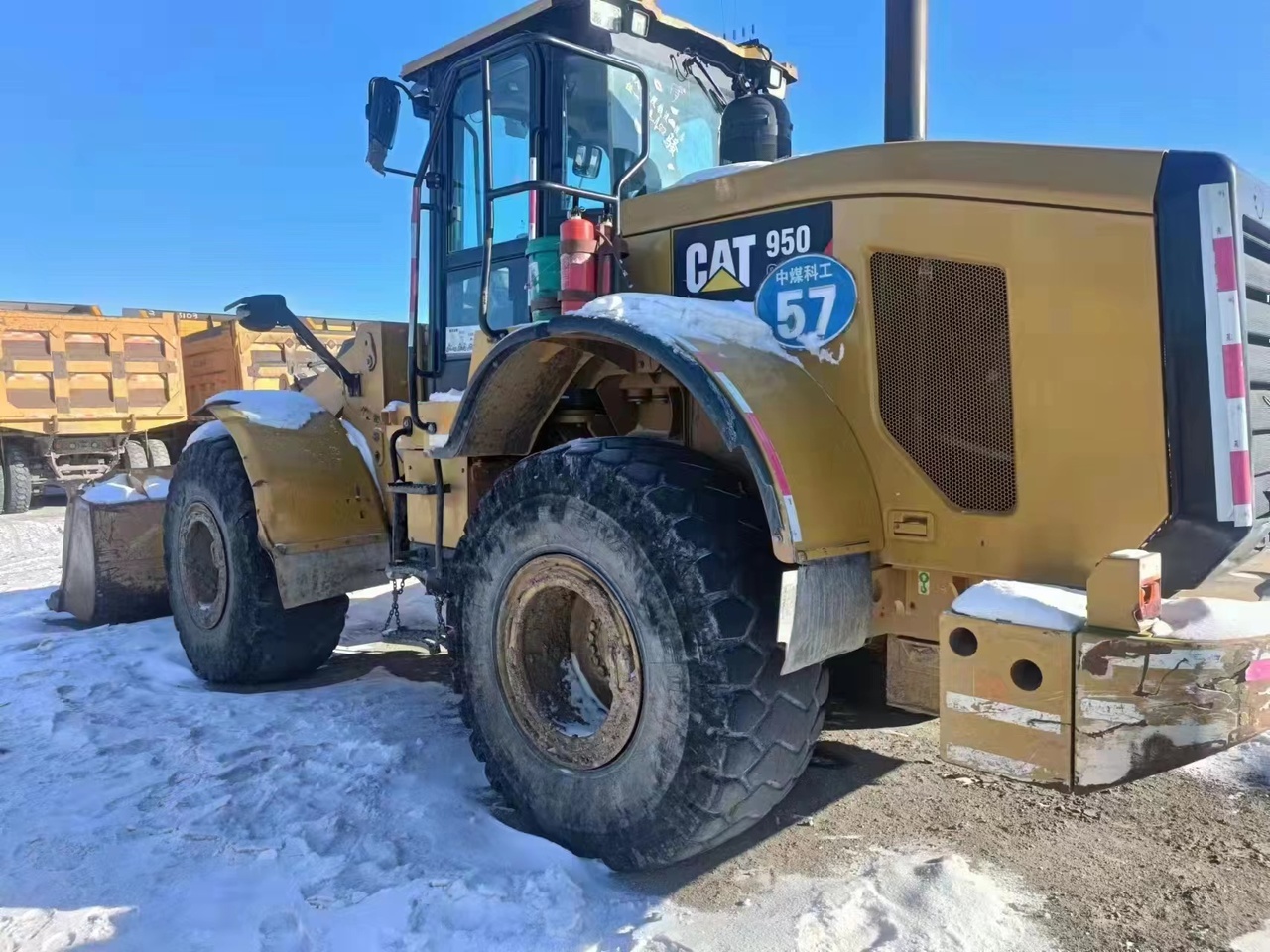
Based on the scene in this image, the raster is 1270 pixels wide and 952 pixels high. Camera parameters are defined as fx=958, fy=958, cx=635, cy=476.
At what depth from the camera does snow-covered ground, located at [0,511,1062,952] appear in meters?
2.59

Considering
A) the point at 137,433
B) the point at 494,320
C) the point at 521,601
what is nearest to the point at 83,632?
the point at 494,320

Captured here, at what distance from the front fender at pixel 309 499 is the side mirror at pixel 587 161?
208cm

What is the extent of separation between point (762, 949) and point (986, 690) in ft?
3.02

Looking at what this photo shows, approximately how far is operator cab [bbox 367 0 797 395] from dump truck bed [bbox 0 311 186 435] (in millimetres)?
13950

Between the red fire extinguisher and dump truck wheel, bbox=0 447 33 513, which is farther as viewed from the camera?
dump truck wheel, bbox=0 447 33 513

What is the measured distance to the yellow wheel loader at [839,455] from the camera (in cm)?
225

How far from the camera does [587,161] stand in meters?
4.15

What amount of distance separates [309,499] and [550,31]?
255cm

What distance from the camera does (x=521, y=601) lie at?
3.24m

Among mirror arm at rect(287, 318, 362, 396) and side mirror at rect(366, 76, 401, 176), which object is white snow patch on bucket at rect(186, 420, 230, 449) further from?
side mirror at rect(366, 76, 401, 176)

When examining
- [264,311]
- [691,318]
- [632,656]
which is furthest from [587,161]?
[632,656]

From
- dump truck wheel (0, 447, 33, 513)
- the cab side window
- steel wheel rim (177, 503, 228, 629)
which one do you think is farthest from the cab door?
dump truck wheel (0, 447, 33, 513)

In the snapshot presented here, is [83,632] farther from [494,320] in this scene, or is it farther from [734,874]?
[734,874]

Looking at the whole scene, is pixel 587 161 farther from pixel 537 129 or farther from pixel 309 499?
pixel 309 499
